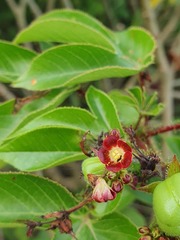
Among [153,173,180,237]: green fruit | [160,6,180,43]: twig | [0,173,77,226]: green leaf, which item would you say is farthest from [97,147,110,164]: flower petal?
[160,6,180,43]: twig

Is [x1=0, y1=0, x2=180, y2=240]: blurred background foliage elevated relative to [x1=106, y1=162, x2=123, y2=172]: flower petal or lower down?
elevated

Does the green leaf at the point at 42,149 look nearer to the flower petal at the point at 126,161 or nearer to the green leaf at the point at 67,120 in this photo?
the green leaf at the point at 67,120

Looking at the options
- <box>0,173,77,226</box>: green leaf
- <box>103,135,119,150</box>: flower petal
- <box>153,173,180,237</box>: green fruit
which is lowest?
<box>153,173,180,237</box>: green fruit

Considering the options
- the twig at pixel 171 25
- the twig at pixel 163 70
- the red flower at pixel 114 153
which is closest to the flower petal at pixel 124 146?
the red flower at pixel 114 153

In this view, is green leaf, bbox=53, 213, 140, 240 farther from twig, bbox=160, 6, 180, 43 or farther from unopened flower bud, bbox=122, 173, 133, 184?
twig, bbox=160, 6, 180, 43

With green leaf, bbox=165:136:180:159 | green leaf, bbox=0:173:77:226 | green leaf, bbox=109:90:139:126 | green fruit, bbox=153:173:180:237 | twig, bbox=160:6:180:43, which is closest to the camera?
green fruit, bbox=153:173:180:237

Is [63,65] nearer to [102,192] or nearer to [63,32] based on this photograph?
[63,32]
